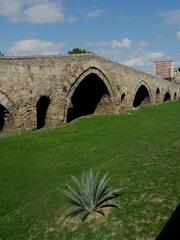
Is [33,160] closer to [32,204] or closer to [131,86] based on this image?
[32,204]

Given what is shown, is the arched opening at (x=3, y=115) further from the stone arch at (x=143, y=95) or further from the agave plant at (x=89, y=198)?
the stone arch at (x=143, y=95)

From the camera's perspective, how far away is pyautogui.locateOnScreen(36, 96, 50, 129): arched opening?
1764 centimetres

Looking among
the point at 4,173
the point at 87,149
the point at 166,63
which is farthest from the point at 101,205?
the point at 166,63

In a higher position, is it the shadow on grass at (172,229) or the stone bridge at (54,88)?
the stone bridge at (54,88)

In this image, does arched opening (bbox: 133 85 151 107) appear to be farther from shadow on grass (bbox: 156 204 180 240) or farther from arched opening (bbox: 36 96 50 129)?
shadow on grass (bbox: 156 204 180 240)

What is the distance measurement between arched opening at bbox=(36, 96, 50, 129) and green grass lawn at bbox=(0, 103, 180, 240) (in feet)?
5.27

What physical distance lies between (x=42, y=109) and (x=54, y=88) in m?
1.02

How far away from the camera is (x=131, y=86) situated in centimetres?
2758

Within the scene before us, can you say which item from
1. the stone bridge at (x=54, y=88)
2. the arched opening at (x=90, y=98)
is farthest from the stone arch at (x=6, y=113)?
the arched opening at (x=90, y=98)

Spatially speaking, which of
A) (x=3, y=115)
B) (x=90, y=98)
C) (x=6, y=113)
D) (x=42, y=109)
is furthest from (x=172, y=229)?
(x=90, y=98)

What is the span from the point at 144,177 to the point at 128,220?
1594 millimetres

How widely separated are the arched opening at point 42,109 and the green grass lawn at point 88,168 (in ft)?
5.27

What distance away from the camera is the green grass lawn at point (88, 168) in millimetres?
6699

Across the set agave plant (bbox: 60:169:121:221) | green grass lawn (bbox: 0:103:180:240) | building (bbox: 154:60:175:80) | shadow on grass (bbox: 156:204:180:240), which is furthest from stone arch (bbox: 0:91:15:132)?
building (bbox: 154:60:175:80)
